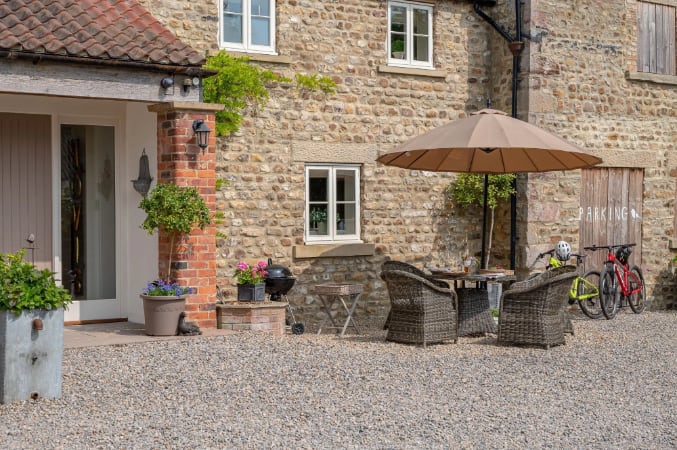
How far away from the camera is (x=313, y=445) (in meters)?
6.30

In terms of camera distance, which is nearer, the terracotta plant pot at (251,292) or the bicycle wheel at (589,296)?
the terracotta plant pot at (251,292)

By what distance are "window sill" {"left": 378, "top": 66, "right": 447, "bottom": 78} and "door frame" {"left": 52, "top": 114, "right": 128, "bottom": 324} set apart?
4.04 m

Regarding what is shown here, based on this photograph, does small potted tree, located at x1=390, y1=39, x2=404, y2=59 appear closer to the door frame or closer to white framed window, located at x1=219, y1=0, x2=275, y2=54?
white framed window, located at x1=219, y1=0, x2=275, y2=54

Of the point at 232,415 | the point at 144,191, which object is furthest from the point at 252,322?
the point at 232,415

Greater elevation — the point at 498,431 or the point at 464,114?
the point at 464,114

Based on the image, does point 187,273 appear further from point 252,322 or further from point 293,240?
point 293,240

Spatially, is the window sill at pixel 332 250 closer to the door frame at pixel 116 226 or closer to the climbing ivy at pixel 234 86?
the climbing ivy at pixel 234 86

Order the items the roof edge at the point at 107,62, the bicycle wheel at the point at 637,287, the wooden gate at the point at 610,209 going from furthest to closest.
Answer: the wooden gate at the point at 610,209 < the bicycle wheel at the point at 637,287 < the roof edge at the point at 107,62

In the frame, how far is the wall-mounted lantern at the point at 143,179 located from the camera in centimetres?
1123

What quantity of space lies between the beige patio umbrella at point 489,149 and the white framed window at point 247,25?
2.54 meters

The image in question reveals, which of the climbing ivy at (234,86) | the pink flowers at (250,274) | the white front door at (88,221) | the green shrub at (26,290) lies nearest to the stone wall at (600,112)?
the climbing ivy at (234,86)

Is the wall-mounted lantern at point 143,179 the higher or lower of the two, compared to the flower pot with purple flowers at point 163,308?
higher

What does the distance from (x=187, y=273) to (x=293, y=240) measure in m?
2.59

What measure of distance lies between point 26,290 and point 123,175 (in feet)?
14.4
